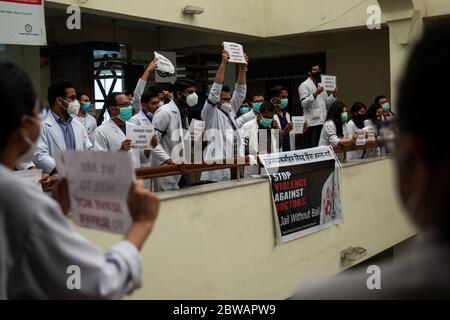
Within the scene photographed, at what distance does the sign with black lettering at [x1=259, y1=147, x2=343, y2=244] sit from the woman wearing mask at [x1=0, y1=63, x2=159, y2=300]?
337cm

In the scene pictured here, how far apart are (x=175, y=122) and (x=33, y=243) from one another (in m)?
3.87

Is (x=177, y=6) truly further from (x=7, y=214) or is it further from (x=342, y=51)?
(x=7, y=214)

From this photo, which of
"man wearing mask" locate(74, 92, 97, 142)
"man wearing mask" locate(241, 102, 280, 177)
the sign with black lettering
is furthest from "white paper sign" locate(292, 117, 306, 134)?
"man wearing mask" locate(74, 92, 97, 142)

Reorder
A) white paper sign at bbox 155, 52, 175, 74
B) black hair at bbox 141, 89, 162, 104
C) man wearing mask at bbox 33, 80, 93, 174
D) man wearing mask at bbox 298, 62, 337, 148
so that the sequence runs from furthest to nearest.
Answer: man wearing mask at bbox 298, 62, 337, 148, black hair at bbox 141, 89, 162, 104, white paper sign at bbox 155, 52, 175, 74, man wearing mask at bbox 33, 80, 93, 174

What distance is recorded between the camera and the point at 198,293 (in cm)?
394

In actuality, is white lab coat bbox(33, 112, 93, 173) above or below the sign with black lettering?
above

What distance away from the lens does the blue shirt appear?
14.5 feet

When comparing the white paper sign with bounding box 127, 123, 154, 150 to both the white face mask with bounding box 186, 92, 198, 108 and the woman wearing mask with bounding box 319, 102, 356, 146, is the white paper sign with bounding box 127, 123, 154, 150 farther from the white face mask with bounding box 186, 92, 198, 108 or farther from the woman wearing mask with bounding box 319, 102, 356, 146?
the woman wearing mask with bounding box 319, 102, 356, 146

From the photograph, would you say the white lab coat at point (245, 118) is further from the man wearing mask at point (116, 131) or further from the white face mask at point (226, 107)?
the man wearing mask at point (116, 131)

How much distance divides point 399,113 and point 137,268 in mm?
792

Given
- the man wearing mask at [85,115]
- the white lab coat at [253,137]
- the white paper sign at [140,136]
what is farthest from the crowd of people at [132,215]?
the man wearing mask at [85,115]

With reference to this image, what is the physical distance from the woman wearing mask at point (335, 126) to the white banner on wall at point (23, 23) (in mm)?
3375

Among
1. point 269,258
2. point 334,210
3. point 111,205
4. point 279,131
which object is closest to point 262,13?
point 279,131

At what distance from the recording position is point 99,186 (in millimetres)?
1559
